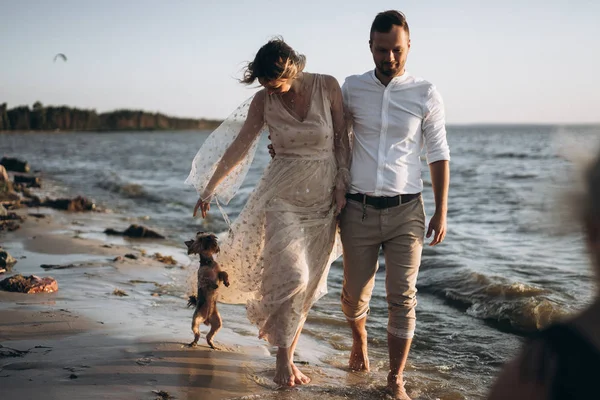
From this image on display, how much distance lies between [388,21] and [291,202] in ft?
4.34

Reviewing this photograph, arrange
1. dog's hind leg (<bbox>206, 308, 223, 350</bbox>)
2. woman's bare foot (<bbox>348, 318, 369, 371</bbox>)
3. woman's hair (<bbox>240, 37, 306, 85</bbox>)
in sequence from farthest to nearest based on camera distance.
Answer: woman's bare foot (<bbox>348, 318, 369, 371</bbox>)
dog's hind leg (<bbox>206, 308, 223, 350</bbox>)
woman's hair (<bbox>240, 37, 306, 85</bbox>)

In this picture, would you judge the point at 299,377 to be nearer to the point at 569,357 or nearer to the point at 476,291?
the point at 569,357

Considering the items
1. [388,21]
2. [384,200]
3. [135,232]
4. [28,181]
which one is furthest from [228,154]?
[28,181]

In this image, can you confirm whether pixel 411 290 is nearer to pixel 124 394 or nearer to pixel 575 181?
pixel 124 394

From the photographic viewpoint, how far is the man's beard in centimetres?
425

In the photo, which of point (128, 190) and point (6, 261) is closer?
point (6, 261)

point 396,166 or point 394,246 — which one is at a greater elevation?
point 396,166

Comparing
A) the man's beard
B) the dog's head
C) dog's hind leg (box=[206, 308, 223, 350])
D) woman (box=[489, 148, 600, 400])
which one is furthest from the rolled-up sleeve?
woman (box=[489, 148, 600, 400])

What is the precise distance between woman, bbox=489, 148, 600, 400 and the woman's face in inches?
121

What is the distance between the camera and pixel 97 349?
445cm

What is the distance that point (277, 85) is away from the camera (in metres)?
4.23

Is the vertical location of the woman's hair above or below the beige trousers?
above

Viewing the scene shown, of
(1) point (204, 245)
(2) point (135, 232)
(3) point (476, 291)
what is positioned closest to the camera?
(1) point (204, 245)

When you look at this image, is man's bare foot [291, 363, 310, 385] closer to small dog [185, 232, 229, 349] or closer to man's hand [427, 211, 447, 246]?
small dog [185, 232, 229, 349]
